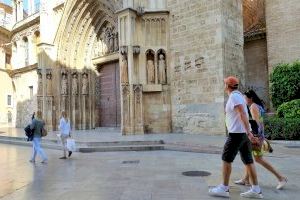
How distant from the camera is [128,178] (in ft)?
21.0

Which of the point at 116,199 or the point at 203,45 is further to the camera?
the point at 203,45

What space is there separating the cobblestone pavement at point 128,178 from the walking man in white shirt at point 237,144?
0.66 ft

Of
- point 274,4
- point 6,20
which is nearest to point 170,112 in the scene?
point 274,4

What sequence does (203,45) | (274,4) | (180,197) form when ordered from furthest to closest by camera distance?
(274,4) → (203,45) → (180,197)

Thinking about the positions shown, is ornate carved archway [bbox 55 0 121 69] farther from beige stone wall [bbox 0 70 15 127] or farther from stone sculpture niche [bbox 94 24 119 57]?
beige stone wall [bbox 0 70 15 127]

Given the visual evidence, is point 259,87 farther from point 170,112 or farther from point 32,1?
point 32,1

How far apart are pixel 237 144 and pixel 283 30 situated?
12733 mm

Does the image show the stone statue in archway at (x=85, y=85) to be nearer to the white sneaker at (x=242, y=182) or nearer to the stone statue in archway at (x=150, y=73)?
the stone statue in archway at (x=150, y=73)

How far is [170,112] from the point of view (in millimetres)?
15375

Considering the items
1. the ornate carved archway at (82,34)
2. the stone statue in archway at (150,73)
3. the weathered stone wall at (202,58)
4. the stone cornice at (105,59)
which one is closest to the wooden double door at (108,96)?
the stone cornice at (105,59)

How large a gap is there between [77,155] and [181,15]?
8090 millimetres

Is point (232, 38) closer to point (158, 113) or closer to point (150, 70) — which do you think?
point (150, 70)

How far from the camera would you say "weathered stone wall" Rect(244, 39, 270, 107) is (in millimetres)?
17344

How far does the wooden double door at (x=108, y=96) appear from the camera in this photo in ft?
63.6
